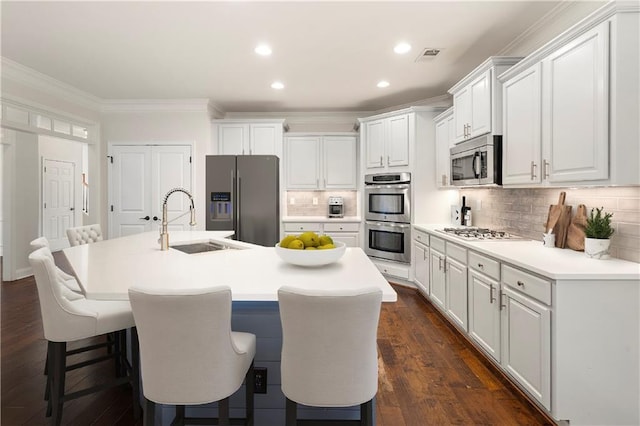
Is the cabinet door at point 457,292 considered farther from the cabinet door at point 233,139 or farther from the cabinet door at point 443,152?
the cabinet door at point 233,139

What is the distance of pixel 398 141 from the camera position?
4.83m

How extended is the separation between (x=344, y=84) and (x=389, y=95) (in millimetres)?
843

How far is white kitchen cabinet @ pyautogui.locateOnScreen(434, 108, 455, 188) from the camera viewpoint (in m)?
4.07

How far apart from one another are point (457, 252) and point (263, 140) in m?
3.51

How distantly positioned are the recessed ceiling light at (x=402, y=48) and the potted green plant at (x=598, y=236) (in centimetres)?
217

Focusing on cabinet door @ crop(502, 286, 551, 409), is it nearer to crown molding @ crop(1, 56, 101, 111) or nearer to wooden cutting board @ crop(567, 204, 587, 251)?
wooden cutting board @ crop(567, 204, 587, 251)

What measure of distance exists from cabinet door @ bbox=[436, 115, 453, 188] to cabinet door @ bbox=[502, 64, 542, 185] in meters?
1.21

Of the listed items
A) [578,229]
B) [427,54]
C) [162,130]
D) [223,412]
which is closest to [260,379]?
[223,412]

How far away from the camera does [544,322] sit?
1874mm

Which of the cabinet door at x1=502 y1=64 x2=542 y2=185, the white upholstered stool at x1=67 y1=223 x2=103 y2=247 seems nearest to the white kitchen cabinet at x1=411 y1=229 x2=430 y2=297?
the cabinet door at x1=502 y1=64 x2=542 y2=185

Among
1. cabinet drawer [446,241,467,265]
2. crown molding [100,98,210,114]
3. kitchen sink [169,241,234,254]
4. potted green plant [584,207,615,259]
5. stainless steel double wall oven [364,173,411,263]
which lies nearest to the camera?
potted green plant [584,207,615,259]

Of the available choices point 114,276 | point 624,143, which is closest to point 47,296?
point 114,276

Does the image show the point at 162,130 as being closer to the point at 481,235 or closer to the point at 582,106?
the point at 481,235

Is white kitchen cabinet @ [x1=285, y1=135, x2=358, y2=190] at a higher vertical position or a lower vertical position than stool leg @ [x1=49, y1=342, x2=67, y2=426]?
higher
